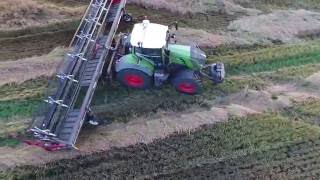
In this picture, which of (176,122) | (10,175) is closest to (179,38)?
(176,122)

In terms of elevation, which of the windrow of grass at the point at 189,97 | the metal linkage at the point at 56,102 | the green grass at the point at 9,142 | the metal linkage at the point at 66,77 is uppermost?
the metal linkage at the point at 66,77

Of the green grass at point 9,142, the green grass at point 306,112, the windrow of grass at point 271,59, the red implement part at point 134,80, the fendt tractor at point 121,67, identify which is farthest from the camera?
the windrow of grass at point 271,59

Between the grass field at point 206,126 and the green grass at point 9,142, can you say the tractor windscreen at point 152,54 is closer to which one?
the grass field at point 206,126

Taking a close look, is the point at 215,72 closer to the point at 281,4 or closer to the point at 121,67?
the point at 121,67

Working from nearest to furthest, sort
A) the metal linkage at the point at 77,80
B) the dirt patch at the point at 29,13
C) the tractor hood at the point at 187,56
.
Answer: the metal linkage at the point at 77,80 < the tractor hood at the point at 187,56 < the dirt patch at the point at 29,13

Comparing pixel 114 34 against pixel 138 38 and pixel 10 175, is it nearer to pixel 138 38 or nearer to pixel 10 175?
pixel 138 38

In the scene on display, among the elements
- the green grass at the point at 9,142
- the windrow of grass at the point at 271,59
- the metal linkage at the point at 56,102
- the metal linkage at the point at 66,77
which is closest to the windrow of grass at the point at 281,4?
the windrow of grass at the point at 271,59
